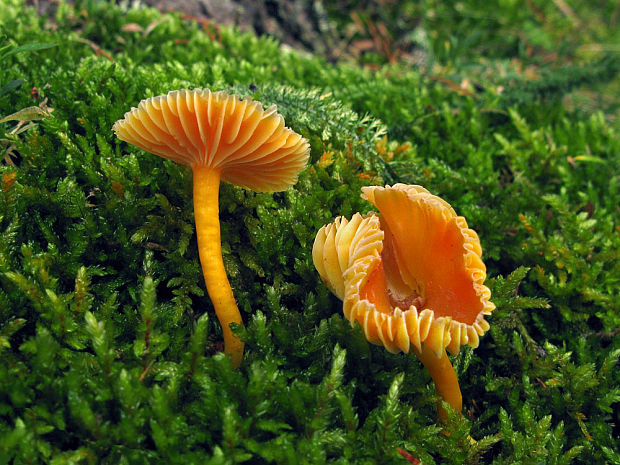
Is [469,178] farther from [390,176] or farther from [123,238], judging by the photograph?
[123,238]

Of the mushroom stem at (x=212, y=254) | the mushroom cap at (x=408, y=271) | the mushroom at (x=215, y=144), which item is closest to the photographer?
the mushroom cap at (x=408, y=271)

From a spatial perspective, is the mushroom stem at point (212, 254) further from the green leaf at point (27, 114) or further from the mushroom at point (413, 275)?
the green leaf at point (27, 114)

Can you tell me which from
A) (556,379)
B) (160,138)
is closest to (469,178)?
(556,379)

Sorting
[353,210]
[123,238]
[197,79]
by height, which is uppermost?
[197,79]

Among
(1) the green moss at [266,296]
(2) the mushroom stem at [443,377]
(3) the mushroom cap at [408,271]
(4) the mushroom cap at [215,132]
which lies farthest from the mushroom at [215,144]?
(2) the mushroom stem at [443,377]

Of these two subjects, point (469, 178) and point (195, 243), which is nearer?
point (195, 243)

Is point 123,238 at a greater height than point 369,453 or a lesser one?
greater

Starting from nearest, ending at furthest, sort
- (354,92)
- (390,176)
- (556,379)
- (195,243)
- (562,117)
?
(556,379) < (195,243) < (390,176) < (354,92) < (562,117)
